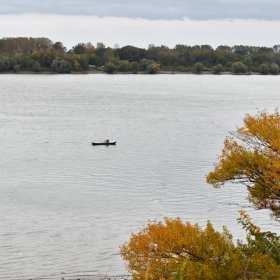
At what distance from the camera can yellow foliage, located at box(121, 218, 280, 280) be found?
47.8 ft

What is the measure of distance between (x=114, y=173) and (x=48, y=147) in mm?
11491

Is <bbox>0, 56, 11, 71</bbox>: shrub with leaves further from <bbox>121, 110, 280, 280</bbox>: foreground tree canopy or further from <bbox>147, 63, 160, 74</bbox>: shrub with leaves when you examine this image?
<bbox>121, 110, 280, 280</bbox>: foreground tree canopy

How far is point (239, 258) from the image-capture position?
15.8 metres

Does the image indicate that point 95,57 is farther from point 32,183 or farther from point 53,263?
point 53,263

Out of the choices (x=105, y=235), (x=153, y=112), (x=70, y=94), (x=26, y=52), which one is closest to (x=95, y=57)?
(x=26, y=52)

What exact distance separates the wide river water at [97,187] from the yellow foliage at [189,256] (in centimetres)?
321

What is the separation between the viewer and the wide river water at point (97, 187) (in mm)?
24438

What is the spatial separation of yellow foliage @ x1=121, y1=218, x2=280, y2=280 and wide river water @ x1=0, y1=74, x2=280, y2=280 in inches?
127

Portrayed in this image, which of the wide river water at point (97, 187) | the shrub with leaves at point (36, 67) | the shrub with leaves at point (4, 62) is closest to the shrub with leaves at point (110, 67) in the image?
the shrub with leaves at point (36, 67)

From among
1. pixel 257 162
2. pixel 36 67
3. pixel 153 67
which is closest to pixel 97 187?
pixel 257 162

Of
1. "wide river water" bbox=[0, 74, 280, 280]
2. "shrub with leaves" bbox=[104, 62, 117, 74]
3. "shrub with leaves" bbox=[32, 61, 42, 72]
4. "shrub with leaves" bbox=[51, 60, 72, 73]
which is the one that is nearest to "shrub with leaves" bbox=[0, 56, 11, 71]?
"shrub with leaves" bbox=[32, 61, 42, 72]

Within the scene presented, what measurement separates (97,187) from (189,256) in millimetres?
19594

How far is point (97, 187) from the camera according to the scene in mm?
34969

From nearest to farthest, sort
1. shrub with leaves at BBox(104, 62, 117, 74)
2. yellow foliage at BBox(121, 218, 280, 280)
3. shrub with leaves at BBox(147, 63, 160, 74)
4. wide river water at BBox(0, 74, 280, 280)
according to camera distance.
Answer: yellow foliage at BBox(121, 218, 280, 280)
wide river water at BBox(0, 74, 280, 280)
shrub with leaves at BBox(104, 62, 117, 74)
shrub with leaves at BBox(147, 63, 160, 74)
